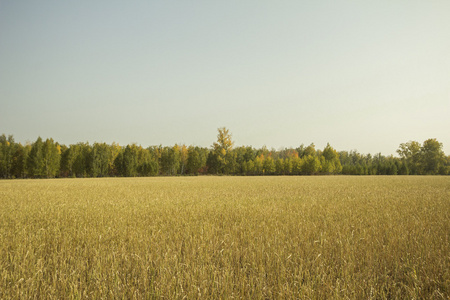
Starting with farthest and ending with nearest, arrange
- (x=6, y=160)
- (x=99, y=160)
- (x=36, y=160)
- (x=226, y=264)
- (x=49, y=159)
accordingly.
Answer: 1. (x=99, y=160)
2. (x=6, y=160)
3. (x=49, y=159)
4. (x=36, y=160)
5. (x=226, y=264)

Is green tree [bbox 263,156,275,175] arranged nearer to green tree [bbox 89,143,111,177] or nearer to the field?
green tree [bbox 89,143,111,177]

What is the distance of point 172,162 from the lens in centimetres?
7294

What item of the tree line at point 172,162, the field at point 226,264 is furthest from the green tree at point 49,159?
the field at point 226,264

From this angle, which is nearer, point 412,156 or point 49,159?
point 49,159

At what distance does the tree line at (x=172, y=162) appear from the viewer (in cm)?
5528

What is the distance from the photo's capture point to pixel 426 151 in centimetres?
8300

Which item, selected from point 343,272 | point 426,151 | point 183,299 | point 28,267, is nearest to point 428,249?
point 343,272

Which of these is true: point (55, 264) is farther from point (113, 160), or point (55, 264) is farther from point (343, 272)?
point (113, 160)

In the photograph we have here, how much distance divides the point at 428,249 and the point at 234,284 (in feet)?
10.7

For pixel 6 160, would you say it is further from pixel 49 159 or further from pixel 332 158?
pixel 332 158

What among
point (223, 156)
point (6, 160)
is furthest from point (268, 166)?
point (6, 160)

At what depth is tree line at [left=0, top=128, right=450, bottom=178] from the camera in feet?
181

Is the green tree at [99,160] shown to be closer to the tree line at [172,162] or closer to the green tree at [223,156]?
the tree line at [172,162]

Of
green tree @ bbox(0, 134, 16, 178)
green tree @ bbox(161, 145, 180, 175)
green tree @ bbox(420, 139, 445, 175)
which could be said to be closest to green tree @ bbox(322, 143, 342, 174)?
green tree @ bbox(420, 139, 445, 175)
